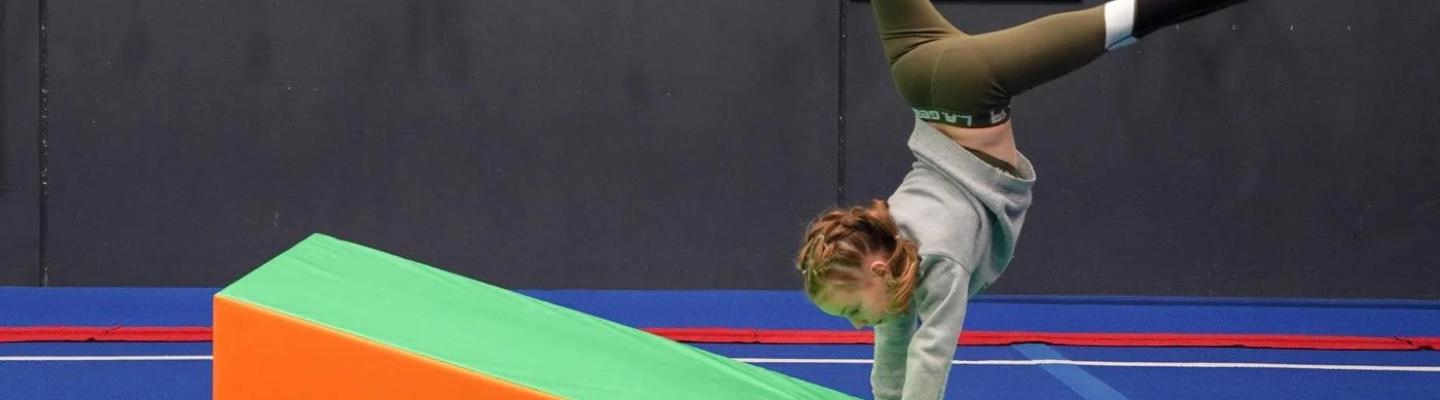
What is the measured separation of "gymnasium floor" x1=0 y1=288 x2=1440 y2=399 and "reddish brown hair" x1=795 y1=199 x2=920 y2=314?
113cm

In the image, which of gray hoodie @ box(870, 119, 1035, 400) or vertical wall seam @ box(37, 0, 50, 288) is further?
vertical wall seam @ box(37, 0, 50, 288)

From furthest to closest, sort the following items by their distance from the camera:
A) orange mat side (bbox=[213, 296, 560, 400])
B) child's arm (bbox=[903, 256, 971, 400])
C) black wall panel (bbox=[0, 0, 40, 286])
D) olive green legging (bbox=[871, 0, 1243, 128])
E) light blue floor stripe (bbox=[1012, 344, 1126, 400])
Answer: black wall panel (bbox=[0, 0, 40, 286])
light blue floor stripe (bbox=[1012, 344, 1126, 400])
olive green legging (bbox=[871, 0, 1243, 128])
child's arm (bbox=[903, 256, 971, 400])
orange mat side (bbox=[213, 296, 560, 400])

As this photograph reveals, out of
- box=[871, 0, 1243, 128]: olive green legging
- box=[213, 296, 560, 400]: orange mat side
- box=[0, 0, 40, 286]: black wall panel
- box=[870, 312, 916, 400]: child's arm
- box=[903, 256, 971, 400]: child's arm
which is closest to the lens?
box=[213, 296, 560, 400]: orange mat side

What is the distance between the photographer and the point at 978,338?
3.98 metres

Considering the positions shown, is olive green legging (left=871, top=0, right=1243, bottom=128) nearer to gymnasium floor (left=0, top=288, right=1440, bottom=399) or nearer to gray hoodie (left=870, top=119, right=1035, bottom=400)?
gray hoodie (left=870, top=119, right=1035, bottom=400)

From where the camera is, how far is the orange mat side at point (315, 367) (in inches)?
74.5

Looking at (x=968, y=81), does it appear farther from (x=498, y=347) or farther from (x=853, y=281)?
(x=498, y=347)

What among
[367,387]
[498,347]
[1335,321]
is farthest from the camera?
[1335,321]

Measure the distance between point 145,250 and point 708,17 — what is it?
2.18 m

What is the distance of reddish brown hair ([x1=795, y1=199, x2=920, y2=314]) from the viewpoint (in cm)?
211

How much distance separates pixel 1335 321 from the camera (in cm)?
448

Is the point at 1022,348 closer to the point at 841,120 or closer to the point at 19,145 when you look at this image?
the point at 841,120

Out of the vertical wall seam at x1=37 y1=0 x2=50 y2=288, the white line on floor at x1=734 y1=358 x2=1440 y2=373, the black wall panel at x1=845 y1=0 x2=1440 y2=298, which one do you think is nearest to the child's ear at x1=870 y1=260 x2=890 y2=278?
the white line on floor at x1=734 y1=358 x2=1440 y2=373


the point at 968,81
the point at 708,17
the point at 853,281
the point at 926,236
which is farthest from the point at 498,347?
the point at 708,17
